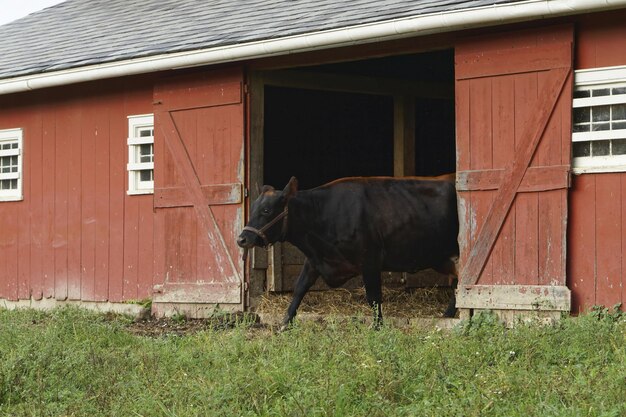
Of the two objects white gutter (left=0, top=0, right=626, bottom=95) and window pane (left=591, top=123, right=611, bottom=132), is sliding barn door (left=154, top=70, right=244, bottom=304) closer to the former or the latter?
white gutter (left=0, top=0, right=626, bottom=95)

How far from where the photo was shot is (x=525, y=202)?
36.9 feet

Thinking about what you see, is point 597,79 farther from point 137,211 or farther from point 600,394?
point 137,211

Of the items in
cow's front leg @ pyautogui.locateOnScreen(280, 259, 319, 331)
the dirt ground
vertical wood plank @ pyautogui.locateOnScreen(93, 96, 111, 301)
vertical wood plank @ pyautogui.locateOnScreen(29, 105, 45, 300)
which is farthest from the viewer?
vertical wood plank @ pyautogui.locateOnScreen(29, 105, 45, 300)

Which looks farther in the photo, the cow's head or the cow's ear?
the cow's ear

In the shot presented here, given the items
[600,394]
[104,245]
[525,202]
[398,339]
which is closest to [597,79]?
[525,202]

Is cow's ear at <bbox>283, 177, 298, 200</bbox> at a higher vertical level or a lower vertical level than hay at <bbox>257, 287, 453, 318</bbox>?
higher

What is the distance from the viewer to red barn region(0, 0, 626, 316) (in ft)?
35.8

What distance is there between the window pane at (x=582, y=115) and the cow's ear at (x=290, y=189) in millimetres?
3245

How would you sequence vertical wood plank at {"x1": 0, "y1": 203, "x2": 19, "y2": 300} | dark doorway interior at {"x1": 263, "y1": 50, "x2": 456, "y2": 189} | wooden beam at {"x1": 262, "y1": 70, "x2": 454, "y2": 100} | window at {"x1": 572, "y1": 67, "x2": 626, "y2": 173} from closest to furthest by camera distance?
window at {"x1": 572, "y1": 67, "x2": 626, "y2": 173} < wooden beam at {"x1": 262, "y1": 70, "x2": 454, "y2": 100} < dark doorway interior at {"x1": 263, "y1": 50, "x2": 456, "y2": 189} < vertical wood plank at {"x1": 0, "y1": 203, "x2": 19, "y2": 300}

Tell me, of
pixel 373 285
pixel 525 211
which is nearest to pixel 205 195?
pixel 373 285

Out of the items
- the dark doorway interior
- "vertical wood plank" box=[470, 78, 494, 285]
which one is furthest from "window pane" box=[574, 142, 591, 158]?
the dark doorway interior

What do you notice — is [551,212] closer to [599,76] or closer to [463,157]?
[463,157]

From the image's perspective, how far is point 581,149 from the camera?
10953 mm

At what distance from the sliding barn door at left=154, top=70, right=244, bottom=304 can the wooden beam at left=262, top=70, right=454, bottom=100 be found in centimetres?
72
